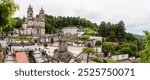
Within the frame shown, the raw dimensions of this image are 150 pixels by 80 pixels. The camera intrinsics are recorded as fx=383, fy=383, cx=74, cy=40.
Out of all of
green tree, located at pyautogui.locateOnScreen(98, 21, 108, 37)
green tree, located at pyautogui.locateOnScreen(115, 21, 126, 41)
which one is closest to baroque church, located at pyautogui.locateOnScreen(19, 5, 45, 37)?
green tree, located at pyautogui.locateOnScreen(98, 21, 108, 37)

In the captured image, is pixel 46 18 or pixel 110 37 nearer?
pixel 46 18

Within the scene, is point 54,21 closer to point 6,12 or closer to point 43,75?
point 6,12

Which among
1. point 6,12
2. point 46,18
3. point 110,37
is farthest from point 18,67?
point 110,37

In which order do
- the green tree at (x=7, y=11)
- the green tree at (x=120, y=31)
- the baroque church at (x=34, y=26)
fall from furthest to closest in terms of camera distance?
the green tree at (x=120, y=31)
the baroque church at (x=34, y=26)
the green tree at (x=7, y=11)

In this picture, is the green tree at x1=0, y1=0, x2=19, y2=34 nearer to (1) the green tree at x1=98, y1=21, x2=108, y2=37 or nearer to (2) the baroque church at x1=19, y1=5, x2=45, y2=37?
(2) the baroque church at x1=19, y1=5, x2=45, y2=37

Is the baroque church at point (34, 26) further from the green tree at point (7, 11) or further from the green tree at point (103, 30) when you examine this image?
the green tree at point (7, 11)

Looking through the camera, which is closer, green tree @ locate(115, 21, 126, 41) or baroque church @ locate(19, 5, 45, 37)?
baroque church @ locate(19, 5, 45, 37)

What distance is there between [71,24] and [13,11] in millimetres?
19711

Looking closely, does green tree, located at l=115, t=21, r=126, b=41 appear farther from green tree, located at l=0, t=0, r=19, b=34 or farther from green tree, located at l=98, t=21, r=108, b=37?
green tree, located at l=0, t=0, r=19, b=34

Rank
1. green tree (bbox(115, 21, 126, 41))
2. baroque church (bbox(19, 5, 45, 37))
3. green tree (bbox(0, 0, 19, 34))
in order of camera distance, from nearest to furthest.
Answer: green tree (bbox(0, 0, 19, 34)), baroque church (bbox(19, 5, 45, 37)), green tree (bbox(115, 21, 126, 41))

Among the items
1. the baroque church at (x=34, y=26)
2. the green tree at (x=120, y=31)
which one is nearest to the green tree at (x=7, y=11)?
the baroque church at (x=34, y=26)

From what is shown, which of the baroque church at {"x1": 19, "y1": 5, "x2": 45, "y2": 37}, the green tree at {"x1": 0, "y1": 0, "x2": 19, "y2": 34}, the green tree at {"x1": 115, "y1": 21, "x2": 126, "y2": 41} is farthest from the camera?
the green tree at {"x1": 115, "y1": 21, "x2": 126, "y2": 41}

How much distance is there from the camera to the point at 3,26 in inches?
152

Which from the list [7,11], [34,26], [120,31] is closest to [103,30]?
[120,31]
